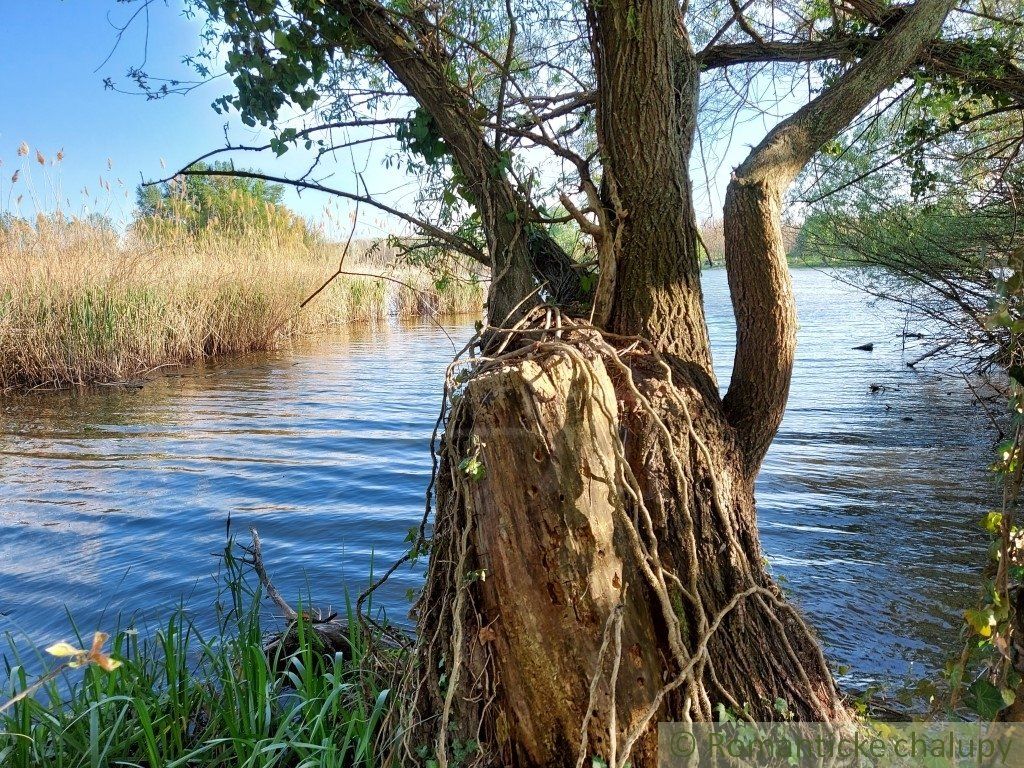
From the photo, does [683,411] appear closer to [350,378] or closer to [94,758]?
[94,758]

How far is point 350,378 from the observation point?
11.9 m

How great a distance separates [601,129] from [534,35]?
120 centimetres

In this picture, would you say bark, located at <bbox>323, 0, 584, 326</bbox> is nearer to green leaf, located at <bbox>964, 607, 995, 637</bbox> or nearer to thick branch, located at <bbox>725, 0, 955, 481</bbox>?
thick branch, located at <bbox>725, 0, 955, 481</bbox>

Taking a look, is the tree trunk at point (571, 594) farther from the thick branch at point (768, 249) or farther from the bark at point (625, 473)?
the thick branch at point (768, 249)

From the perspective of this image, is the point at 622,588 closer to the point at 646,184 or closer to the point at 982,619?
the point at 982,619

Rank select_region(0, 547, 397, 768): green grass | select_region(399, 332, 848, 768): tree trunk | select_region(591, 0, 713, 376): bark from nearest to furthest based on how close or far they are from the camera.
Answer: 1. select_region(399, 332, 848, 768): tree trunk
2. select_region(0, 547, 397, 768): green grass
3. select_region(591, 0, 713, 376): bark

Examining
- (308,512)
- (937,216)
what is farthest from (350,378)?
(937,216)

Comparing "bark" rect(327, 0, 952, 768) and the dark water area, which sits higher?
"bark" rect(327, 0, 952, 768)

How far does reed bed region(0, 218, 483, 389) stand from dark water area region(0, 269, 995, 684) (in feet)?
2.28

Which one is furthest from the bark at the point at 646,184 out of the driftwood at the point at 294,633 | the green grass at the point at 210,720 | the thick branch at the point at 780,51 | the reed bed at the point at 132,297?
the reed bed at the point at 132,297

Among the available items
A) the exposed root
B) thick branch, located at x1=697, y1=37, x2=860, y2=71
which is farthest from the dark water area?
thick branch, located at x1=697, y1=37, x2=860, y2=71

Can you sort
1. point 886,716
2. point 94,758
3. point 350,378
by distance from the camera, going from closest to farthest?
point 94,758, point 886,716, point 350,378

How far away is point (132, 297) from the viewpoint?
11078 mm

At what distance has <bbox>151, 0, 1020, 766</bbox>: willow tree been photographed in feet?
6.46
